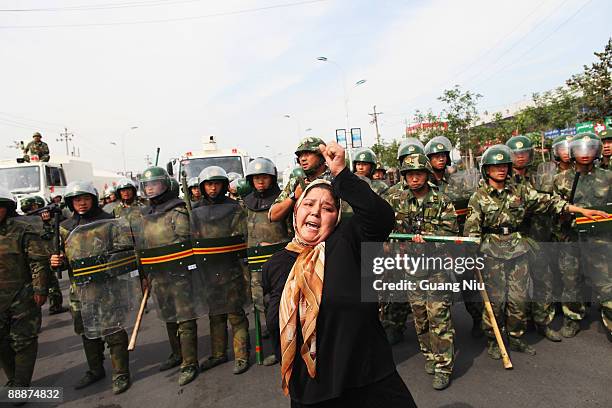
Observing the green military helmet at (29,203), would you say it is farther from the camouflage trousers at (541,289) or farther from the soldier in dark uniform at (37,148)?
the camouflage trousers at (541,289)

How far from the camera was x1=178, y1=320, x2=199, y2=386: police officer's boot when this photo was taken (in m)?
4.20

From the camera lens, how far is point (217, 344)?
15.0 ft

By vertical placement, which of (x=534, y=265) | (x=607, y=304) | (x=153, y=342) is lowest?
(x=153, y=342)

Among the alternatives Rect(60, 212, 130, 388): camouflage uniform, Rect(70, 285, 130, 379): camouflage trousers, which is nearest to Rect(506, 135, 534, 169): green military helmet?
Rect(60, 212, 130, 388): camouflage uniform

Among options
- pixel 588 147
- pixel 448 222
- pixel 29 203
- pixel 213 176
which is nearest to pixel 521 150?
pixel 588 147

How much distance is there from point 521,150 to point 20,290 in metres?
5.88

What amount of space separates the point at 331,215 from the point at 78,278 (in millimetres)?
3154

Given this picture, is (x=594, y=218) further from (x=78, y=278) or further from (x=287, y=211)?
(x=78, y=278)

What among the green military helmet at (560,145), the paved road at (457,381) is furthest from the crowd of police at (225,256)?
the green military helmet at (560,145)

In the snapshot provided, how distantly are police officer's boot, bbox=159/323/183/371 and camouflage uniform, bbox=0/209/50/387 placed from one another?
1343 millimetres

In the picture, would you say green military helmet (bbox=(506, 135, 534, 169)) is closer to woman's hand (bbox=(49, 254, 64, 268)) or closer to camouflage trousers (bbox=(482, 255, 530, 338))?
camouflage trousers (bbox=(482, 255, 530, 338))

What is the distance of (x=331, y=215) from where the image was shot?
76.1 inches

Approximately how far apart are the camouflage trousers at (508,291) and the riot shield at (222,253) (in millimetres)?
2537

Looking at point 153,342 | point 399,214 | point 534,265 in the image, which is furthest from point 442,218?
point 153,342
